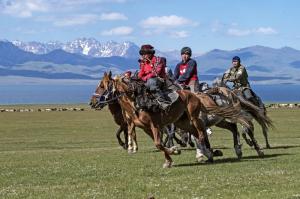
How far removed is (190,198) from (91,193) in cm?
199

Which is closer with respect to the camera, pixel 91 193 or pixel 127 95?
pixel 91 193

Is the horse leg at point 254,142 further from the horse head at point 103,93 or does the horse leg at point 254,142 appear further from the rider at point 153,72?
the horse head at point 103,93

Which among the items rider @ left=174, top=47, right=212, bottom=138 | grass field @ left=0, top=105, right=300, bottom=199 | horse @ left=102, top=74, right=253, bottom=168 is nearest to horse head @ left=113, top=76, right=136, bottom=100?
horse @ left=102, top=74, right=253, bottom=168

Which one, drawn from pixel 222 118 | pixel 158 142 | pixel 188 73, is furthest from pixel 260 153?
pixel 158 142

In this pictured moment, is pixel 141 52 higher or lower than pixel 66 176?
higher

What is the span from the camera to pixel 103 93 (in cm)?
1736

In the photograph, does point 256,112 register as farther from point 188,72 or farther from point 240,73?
point 188,72

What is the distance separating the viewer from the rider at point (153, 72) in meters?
15.6

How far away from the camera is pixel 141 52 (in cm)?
1614

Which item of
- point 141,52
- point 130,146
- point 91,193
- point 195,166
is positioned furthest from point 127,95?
point 130,146

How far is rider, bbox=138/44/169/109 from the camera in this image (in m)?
15.6

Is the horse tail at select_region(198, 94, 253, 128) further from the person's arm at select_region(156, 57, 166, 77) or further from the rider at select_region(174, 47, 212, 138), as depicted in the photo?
the person's arm at select_region(156, 57, 166, 77)

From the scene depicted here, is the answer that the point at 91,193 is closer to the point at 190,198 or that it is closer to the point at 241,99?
the point at 190,198

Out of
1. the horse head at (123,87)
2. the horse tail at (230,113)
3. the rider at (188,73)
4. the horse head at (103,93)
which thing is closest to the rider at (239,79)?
the rider at (188,73)
